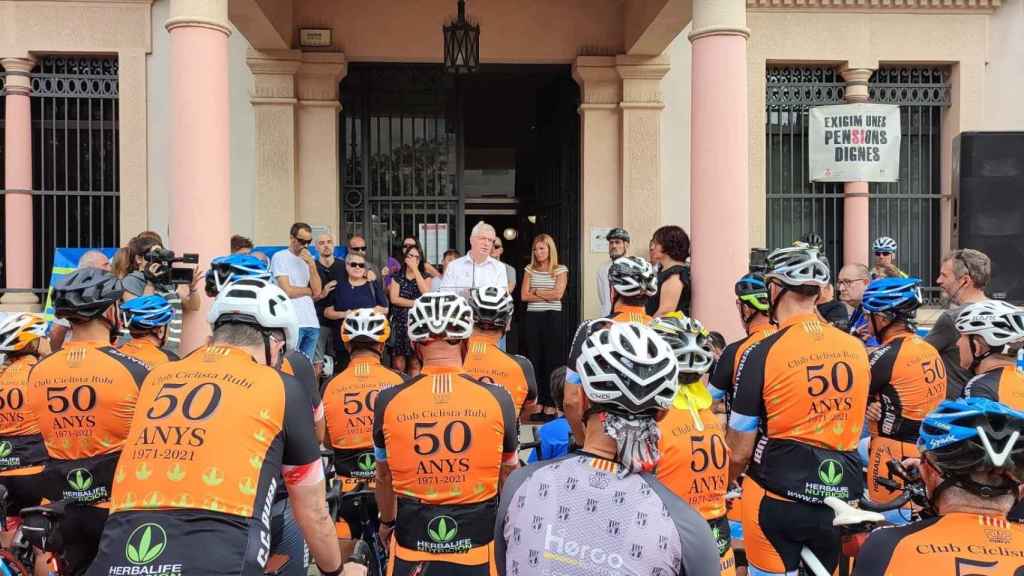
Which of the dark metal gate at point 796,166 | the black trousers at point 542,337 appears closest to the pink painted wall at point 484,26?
the dark metal gate at point 796,166

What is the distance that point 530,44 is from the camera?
37.8 ft

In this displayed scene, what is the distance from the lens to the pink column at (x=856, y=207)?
38.6 feet

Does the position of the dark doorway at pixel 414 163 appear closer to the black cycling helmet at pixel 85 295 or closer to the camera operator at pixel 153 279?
the camera operator at pixel 153 279

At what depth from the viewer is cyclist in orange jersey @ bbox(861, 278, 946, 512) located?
493 centimetres

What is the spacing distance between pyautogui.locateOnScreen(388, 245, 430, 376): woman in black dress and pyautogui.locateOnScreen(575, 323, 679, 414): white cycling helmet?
7.73m

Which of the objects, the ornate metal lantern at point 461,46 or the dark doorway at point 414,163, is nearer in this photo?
the ornate metal lantern at point 461,46

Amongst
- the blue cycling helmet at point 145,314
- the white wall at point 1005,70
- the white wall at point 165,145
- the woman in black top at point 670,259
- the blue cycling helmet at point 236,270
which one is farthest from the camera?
the white wall at point 1005,70

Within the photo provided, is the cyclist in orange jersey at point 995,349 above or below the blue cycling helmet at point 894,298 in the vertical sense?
below

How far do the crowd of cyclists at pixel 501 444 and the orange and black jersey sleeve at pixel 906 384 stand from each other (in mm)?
13

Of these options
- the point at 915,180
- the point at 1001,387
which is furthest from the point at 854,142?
the point at 1001,387

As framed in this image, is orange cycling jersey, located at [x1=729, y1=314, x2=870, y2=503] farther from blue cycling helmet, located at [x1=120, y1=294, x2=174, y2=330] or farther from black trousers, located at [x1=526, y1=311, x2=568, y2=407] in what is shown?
black trousers, located at [x1=526, y1=311, x2=568, y2=407]

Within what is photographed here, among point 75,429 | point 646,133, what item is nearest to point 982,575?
point 75,429

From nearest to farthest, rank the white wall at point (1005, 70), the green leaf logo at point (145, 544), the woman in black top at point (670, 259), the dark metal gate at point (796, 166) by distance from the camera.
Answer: the green leaf logo at point (145, 544) < the woman in black top at point (670, 259) < the white wall at point (1005, 70) < the dark metal gate at point (796, 166)

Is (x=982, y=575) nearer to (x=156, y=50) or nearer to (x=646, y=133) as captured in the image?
(x=646, y=133)
